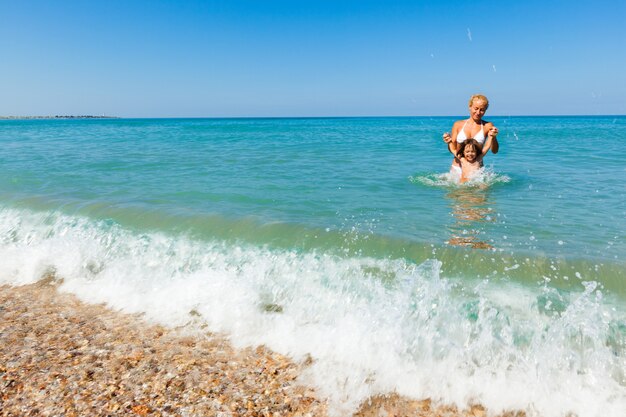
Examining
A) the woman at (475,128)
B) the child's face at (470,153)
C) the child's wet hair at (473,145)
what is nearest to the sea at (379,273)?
the child's face at (470,153)

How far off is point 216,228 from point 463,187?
5.74m

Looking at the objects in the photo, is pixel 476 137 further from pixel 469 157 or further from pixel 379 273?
pixel 379 273

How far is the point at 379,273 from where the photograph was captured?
478 centimetres

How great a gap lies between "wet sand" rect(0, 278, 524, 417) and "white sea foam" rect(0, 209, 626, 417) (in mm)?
192

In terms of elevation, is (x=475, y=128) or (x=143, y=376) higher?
(x=475, y=128)

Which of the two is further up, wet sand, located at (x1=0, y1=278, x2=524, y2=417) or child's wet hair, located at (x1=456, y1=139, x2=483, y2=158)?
child's wet hair, located at (x1=456, y1=139, x2=483, y2=158)

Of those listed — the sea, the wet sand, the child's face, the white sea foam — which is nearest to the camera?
the wet sand

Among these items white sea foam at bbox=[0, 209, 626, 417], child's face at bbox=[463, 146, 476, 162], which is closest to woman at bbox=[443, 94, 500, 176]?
child's face at bbox=[463, 146, 476, 162]

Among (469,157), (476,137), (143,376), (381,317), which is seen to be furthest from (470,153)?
(143,376)

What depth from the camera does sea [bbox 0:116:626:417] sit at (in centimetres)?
341

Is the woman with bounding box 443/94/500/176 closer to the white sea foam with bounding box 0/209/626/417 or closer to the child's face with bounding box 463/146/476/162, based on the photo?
the child's face with bounding box 463/146/476/162

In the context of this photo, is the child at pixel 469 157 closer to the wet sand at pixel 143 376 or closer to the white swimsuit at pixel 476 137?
the white swimsuit at pixel 476 137

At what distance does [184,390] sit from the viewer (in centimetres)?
333

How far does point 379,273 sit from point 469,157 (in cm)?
576
